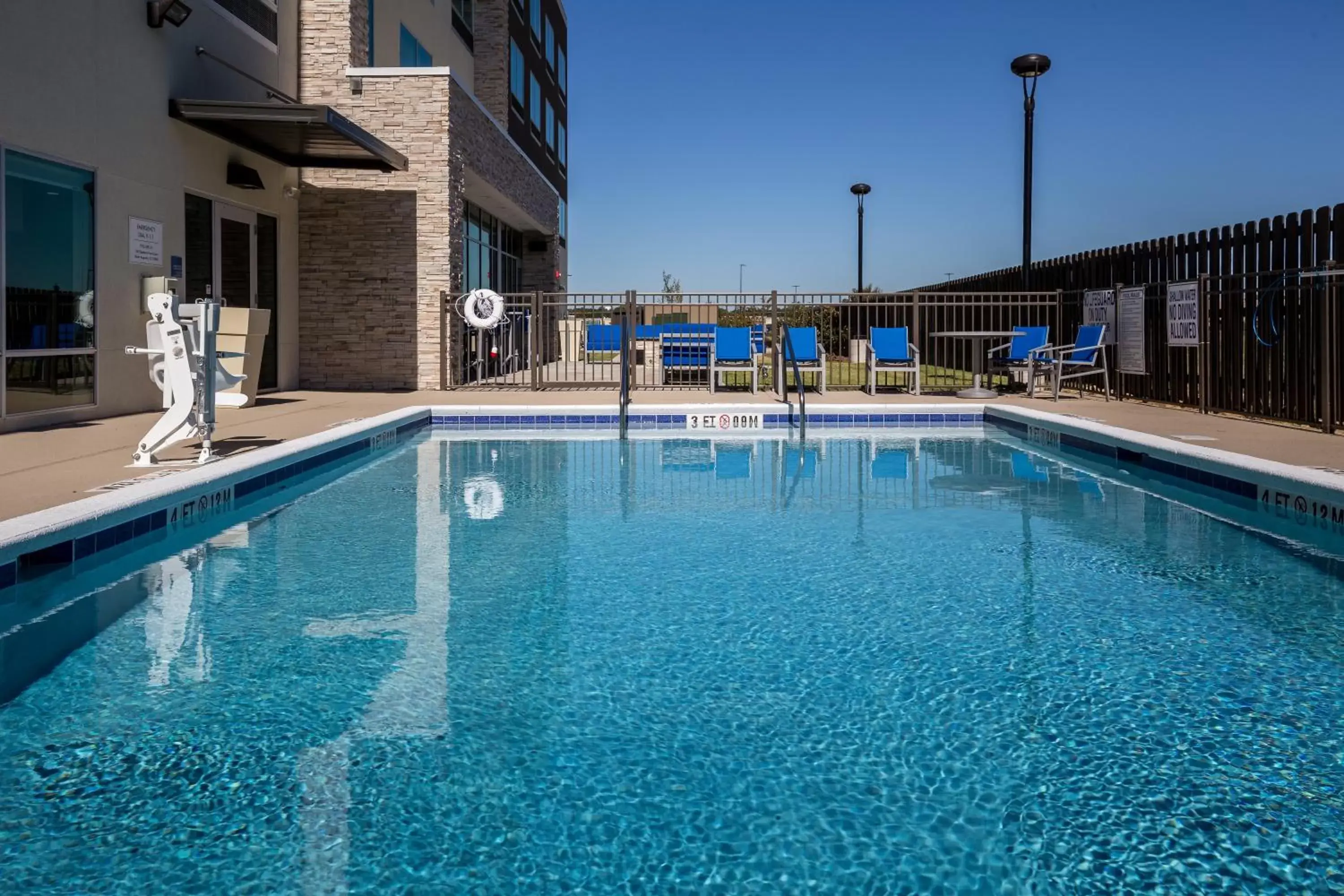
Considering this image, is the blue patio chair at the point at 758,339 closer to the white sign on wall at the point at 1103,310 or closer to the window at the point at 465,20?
the white sign on wall at the point at 1103,310

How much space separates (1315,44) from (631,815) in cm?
1614

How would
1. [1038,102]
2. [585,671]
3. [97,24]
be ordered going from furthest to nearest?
1. [1038,102]
2. [97,24]
3. [585,671]

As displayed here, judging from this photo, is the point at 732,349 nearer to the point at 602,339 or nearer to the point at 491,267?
the point at 602,339

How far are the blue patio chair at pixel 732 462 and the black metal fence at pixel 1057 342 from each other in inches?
A: 87.8

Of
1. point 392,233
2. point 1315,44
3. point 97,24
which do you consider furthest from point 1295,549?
point 1315,44

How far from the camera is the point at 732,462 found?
8320mm

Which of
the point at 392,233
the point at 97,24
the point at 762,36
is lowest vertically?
the point at 392,233

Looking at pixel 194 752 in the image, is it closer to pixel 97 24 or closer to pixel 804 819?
pixel 804 819

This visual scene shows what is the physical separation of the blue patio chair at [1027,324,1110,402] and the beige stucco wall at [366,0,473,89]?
974 centimetres

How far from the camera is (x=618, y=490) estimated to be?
6797 millimetres

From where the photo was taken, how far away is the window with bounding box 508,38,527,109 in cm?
2234

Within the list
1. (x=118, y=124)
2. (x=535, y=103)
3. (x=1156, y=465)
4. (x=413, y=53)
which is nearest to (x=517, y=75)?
(x=535, y=103)

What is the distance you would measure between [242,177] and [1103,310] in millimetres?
10275

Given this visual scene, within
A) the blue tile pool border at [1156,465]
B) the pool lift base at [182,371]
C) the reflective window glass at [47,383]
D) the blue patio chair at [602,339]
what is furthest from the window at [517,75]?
the pool lift base at [182,371]
